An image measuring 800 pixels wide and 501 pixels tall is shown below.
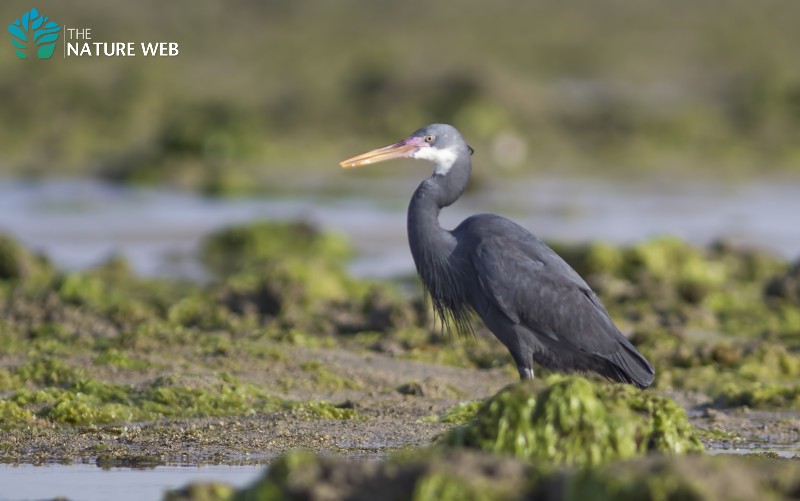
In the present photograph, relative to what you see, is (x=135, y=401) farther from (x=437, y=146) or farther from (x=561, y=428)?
Result: (x=561, y=428)

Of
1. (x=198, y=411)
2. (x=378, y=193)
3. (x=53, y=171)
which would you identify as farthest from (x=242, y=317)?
(x=53, y=171)

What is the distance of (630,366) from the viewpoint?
305 inches

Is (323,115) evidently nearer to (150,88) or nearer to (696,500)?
(150,88)

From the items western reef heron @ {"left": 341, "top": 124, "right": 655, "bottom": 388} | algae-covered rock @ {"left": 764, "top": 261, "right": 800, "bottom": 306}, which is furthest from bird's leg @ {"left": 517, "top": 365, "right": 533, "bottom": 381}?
algae-covered rock @ {"left": 764, "top": 261, "right": 800, "bottom": 306}

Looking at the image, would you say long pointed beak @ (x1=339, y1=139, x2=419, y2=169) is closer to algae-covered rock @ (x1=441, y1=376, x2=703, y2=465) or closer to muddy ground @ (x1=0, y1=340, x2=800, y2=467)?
muddy ground @ (x1=0, y1=340, x2=800, y2=467)

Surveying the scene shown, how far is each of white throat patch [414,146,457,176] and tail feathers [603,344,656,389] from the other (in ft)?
4.69

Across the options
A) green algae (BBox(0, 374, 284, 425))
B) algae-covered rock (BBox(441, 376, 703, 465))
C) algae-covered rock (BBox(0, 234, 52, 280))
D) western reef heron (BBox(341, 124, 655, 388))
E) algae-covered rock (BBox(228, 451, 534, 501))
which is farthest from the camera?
algae-covered rock (BBox(0, 234, 52, 280))

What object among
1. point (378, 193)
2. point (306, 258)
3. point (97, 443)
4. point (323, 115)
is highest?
point (323, 115)

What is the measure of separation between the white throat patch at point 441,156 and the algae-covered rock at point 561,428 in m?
2.34

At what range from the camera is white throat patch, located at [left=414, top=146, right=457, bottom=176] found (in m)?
8.04

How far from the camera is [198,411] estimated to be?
828cm

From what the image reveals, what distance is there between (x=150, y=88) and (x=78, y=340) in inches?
826

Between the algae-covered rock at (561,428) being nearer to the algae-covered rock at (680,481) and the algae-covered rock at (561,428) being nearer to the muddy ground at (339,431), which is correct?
the algae-covered rock at (680,481)

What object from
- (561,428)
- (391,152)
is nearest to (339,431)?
(391,152)
